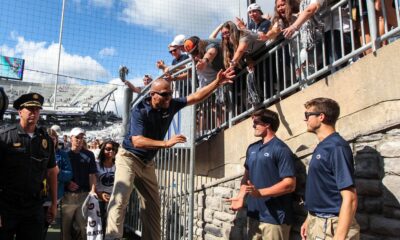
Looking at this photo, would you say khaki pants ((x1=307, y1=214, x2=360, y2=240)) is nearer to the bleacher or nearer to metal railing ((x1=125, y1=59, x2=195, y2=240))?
metal railing ((x1=125, y1=59, x2=195, y2=240))

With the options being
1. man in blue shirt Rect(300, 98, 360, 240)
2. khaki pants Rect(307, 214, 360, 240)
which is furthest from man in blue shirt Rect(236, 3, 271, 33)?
khaki pants Rect(307, 214, 360, 240)

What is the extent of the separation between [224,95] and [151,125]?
1690mm

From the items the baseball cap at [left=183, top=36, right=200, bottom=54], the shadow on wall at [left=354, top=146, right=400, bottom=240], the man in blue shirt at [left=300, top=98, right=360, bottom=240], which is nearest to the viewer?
the man in blue shirt at [left=300, top=98, right=360, bottom=240]

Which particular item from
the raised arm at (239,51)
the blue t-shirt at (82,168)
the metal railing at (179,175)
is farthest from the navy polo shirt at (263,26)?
the blue t-shirt at (82,168)

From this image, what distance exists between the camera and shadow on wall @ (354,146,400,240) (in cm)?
275

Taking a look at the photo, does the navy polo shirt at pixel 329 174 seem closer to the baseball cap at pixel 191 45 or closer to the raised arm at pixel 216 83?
the raised arm at pixel 216 83

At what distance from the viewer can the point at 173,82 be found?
597 centimetres

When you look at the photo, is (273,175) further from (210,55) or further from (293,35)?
(210,55)

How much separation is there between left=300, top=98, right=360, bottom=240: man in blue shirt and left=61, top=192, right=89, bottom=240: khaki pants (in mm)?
3791

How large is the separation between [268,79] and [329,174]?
2575 millimetres

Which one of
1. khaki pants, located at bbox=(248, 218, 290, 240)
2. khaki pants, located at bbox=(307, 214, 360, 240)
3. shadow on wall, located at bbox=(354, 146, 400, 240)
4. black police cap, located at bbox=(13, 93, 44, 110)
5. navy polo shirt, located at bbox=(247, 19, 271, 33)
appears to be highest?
navy polo shirt, located at bbox=(247, 19, 271, 33)

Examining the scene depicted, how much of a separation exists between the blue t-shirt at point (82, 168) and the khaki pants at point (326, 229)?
13.1 ft

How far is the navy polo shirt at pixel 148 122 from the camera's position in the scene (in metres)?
4.18

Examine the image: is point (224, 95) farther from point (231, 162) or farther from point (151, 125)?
point (151, 125)
